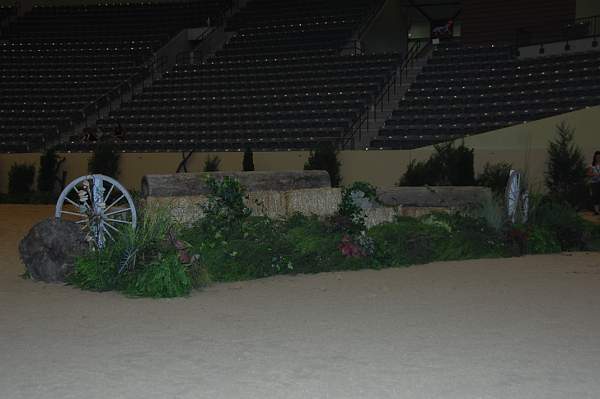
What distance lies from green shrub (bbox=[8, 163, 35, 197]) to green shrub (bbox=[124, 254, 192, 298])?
15.7 meters

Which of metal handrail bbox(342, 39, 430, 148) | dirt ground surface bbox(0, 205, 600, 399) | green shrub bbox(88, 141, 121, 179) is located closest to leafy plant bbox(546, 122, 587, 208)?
metal handrail bbox(342, 39, 430, 148)

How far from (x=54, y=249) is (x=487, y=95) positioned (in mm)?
16298

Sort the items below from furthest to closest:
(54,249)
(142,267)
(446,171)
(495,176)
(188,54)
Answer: (188,54)
(446,171)
(495,176)
(54,249)
(142,267)

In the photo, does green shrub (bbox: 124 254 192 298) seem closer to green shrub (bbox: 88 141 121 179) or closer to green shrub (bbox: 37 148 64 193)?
green shrub (bbox: 88 141 121 179)

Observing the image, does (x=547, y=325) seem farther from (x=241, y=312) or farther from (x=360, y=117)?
(x=360, y=117)

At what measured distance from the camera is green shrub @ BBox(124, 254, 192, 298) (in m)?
8.26

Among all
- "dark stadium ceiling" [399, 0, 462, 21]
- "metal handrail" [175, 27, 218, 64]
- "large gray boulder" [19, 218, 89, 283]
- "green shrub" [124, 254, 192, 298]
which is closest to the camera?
"green shrub" [124, 254, 192, 298]

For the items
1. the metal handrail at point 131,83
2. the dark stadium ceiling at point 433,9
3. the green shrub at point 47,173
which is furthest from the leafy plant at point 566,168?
the dark stadium ceiling at point 433,9

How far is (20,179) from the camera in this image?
914 inches

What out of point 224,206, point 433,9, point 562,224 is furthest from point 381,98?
point 433,9

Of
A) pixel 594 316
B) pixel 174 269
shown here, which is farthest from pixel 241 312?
pixel 594 316

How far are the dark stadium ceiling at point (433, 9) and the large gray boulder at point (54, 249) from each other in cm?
2867

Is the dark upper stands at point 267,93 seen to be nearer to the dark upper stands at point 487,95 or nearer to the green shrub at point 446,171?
the dark upper stands at point 487,95

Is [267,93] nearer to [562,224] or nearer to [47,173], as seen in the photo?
[47,173]
